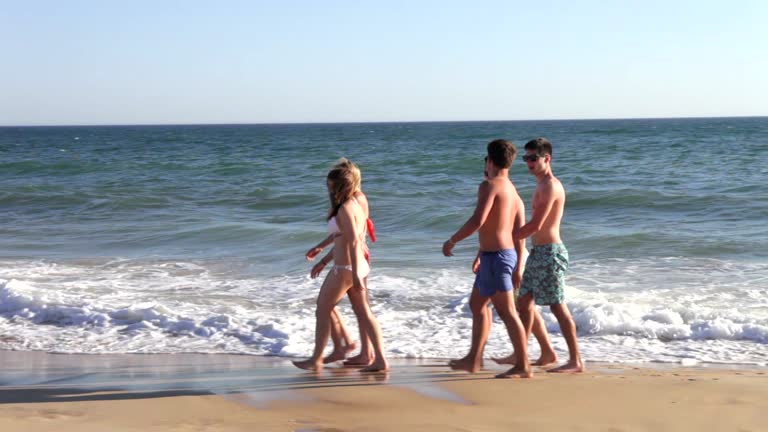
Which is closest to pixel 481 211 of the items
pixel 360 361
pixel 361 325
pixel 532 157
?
pixel 532 157

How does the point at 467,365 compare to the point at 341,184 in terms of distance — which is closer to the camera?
the point at 341,184

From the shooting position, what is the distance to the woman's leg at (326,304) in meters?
5.35

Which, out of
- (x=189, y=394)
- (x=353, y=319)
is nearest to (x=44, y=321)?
(x=353, y=319)

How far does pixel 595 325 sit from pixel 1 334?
494cm

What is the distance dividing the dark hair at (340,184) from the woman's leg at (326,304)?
0.42m

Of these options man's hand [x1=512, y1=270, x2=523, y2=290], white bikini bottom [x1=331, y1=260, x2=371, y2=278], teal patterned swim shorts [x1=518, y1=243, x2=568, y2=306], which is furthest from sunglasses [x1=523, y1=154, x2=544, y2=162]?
white bikini bottom [x1=331, y1=260, x2=371, y2=278]

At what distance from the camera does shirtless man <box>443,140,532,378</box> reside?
4961 mm

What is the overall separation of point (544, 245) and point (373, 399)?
1.39 meters

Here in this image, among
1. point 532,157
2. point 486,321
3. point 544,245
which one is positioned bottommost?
point 486,321

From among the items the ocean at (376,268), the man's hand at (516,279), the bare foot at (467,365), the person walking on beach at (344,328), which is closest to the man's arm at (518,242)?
the man's hand at (516,279)

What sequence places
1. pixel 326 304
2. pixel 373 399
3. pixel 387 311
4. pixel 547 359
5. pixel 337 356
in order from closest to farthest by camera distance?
1. pixel 373 399
2. pixel 326 304
3. pixel 547 359
4. pixel 337 356
5. pixel 387 311

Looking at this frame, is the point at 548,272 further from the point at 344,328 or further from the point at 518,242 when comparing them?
the point at 344,328

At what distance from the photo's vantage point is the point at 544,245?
207 inches

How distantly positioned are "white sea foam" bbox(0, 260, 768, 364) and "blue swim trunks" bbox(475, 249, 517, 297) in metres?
1.40
